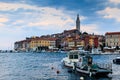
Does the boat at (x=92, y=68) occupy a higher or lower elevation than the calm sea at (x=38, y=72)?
higher

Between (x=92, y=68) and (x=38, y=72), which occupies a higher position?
(x=92, y=68)

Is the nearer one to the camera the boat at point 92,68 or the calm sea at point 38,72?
the boat at point 92,68

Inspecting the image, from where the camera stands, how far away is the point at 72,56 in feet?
194

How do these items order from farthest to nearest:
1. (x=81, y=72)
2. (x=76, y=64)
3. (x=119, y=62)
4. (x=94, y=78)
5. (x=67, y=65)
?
(x=119, y=62), (x=67, y=65), (x=76, y=64), (x=81, y=72), (x=94, y=78)

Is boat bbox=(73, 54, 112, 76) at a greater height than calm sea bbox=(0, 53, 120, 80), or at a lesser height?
greater

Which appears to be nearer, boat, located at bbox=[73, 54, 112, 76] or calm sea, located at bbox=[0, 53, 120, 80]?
boat, located at bbox=[73, 54, 112, 76]

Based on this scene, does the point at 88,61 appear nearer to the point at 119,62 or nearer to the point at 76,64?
the point at 76,64

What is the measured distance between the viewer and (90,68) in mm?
41094

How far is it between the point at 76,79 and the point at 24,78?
6.79 metres

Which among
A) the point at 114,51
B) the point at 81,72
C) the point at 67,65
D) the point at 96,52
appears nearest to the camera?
the point at 81,72

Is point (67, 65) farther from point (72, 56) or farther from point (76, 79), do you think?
point (76, 79)

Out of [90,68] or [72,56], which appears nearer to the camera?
[90,68]

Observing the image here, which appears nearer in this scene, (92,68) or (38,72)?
(92,68)

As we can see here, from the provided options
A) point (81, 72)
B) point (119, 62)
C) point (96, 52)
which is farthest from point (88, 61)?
point (96, 52)
